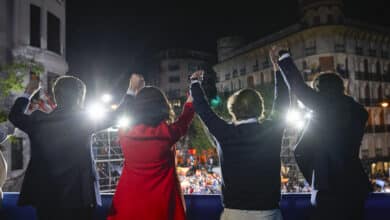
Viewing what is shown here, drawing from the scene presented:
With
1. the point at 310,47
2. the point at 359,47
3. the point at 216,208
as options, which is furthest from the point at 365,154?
the point at 216,208

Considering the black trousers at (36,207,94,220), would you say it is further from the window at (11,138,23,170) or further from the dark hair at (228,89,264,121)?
the window at (11,138,23,170)

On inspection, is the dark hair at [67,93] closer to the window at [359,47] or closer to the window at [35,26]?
the window at [35,26]

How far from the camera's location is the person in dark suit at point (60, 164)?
9.06 ft

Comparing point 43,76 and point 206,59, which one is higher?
point 206,59

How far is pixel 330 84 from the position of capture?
2.74 meters

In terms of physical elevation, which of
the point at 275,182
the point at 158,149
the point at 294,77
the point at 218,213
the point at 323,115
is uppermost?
the point at 294,77

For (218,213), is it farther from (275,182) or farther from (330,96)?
(330,96)

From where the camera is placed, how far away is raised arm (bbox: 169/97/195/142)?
2829mm

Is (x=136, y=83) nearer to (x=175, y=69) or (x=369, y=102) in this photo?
(x=369, y=102)

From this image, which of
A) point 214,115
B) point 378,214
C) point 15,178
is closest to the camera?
point 214,115

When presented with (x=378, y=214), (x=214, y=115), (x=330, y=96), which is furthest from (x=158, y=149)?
(x=378, y=214)

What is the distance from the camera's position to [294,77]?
9.23 feet

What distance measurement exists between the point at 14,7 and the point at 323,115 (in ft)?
59.4

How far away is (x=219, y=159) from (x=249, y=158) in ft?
0.87
